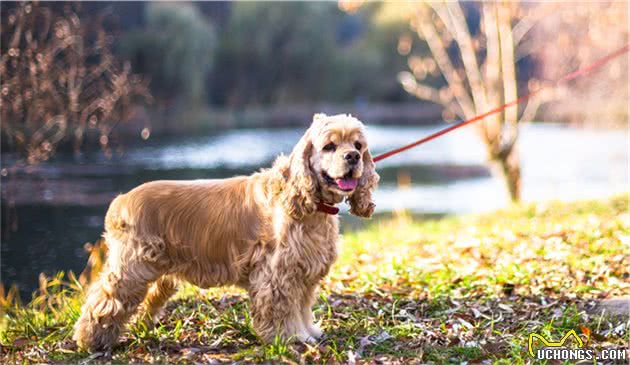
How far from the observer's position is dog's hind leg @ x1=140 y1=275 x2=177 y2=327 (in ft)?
16.8

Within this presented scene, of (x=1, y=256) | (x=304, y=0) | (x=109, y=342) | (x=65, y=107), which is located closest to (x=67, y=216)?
(x=1, y=256)

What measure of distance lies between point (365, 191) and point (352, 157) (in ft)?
1.53

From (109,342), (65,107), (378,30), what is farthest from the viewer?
(378,30)

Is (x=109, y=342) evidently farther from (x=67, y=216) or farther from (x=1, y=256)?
(x=67, y=216)

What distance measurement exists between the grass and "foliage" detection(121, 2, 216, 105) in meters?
19.8

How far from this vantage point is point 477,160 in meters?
24.6

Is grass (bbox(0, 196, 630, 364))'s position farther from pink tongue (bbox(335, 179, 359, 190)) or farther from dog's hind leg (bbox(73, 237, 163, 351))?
pink tongue (bbox(335, 179, 359, 190))

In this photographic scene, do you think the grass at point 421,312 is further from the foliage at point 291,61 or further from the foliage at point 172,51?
the foliage at point 291,61

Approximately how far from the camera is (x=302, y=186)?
4473mm

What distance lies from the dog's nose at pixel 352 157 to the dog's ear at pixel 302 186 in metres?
0.30

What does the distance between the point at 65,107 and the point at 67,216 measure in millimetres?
4367

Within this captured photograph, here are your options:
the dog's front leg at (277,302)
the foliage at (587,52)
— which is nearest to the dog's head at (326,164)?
the dog's front leg at (277,302)

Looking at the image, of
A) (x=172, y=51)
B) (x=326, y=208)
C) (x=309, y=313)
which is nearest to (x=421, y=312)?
(x=309, y=313)

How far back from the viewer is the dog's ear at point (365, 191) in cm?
469
